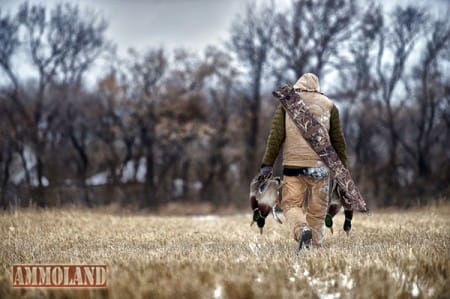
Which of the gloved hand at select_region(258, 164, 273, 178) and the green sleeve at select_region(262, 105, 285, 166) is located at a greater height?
the green sleeve at select_region(262, 105, 285, 166)

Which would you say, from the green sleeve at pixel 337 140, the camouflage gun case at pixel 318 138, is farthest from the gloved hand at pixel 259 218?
the green sleeve at pixel 337 140

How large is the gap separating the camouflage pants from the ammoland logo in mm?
2264

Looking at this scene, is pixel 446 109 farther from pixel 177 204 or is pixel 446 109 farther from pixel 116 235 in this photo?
pixel 116 235

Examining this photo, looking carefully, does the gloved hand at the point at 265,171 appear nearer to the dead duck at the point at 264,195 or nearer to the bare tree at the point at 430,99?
the dead duck at the point at 264,195

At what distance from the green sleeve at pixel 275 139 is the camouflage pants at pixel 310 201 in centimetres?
29

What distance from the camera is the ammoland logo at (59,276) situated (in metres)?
3.80

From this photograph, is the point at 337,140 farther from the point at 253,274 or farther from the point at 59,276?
the point at 59,276

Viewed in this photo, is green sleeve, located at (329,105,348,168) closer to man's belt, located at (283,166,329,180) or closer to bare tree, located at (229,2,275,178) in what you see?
man's belt, located at (283,166,329,180)

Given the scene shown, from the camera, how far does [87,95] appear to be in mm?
28891

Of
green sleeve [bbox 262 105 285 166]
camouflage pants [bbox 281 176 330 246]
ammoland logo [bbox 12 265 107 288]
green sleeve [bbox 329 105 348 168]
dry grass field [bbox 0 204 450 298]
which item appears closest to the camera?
dry grass field [bbox 0 204 450 298]

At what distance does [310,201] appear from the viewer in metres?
5.57

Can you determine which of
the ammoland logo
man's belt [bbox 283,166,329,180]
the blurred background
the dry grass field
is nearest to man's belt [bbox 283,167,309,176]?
man's belt [bbox 283,166,329,180]

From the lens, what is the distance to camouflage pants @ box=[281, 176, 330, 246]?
5385 millimetres

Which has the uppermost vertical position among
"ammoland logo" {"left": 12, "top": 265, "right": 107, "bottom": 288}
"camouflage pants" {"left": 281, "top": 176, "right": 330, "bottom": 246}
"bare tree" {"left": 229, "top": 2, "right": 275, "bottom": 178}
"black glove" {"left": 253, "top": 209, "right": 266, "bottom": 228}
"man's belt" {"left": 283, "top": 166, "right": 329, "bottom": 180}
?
"bare tree" {"left": 229, "top": 2, "right": 275, "bottom": 178}
